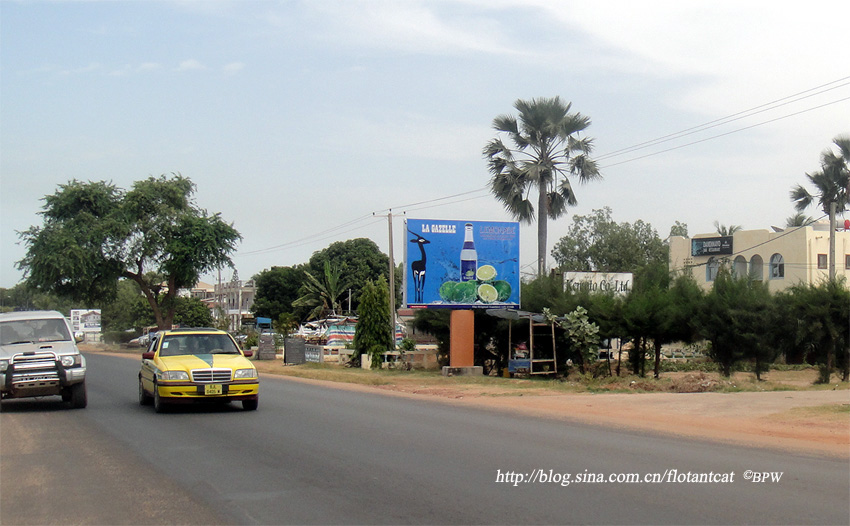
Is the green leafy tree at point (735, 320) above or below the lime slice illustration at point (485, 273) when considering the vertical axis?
below

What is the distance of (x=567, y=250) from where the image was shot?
75125 mm

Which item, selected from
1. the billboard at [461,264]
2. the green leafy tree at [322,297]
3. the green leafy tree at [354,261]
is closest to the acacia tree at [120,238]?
the green leafy tree at [322,297]

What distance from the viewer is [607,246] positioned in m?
72.4

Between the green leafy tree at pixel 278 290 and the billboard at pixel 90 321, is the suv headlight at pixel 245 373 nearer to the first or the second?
the billboard at pixel 90 321

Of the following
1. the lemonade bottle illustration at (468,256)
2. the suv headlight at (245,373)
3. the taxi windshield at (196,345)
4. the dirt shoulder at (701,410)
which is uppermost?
the lemonade bottle illustration at (468,256)

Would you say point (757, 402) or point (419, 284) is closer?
point (757, 402)

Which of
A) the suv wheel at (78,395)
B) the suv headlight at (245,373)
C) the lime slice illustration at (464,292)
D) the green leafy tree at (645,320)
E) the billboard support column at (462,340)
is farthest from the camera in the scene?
the lime slice illustration at (464,292)

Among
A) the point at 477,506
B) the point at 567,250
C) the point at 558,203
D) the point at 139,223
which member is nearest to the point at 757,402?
the point at 477,506

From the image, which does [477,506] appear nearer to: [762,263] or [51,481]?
[51,481]

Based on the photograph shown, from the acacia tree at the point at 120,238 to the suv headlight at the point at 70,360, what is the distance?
39.9 m

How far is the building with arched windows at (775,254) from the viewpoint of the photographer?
45688 mm

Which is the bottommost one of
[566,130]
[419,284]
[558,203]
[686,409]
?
[686,409]

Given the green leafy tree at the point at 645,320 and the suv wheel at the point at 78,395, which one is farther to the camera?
the green leafy tree at the point at 645,320

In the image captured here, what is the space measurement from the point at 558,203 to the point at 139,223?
3135 centimetres
